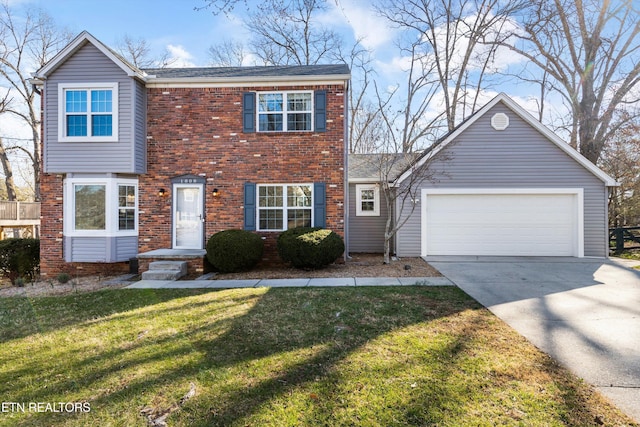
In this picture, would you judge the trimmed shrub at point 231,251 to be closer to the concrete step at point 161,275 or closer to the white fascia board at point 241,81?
the concrete step at point 161,275

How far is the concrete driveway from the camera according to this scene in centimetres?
342

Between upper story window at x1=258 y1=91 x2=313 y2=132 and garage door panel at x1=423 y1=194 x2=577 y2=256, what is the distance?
517 centimetres

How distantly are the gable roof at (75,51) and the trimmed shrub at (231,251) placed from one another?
576 cm

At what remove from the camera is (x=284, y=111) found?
33.2 feet

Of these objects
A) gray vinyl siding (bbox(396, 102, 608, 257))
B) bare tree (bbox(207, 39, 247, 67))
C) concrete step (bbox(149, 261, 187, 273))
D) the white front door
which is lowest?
concrete step (bbox(149, 261, 187, 273))

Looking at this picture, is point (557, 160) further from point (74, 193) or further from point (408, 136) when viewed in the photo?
point (74, 193)

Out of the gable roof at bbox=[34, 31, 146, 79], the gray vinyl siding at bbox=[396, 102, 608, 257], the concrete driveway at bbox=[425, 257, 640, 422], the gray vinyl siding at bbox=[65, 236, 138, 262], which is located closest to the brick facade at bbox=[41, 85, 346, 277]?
the gray vinyl siding at bbox=[65, 236, 138, 262]

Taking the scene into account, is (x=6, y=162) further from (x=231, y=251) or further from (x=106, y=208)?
(x=231, y=251)

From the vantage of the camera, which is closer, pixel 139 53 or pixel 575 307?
pixel 575 307

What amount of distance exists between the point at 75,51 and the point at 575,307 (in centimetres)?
1418

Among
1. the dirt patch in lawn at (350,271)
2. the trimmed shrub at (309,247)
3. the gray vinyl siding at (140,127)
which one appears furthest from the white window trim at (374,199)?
the gray vinyl siding at (140,127)

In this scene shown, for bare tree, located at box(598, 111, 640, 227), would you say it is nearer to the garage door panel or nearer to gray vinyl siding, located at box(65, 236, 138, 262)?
the garage door panel

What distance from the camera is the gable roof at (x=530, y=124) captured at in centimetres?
1045

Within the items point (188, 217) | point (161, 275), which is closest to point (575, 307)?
point (161, 275)
